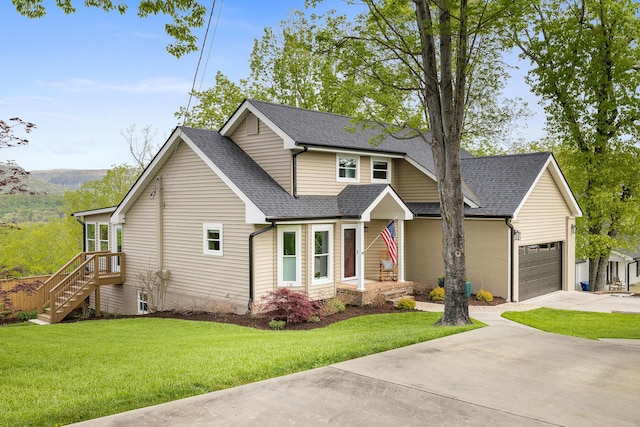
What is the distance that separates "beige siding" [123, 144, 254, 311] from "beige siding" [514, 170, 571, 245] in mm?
10186

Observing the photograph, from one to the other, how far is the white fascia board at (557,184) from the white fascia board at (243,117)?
8.30 m

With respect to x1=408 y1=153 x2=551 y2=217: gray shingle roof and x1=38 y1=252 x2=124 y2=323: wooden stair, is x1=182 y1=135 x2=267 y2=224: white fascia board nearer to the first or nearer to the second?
x1=38 y1=252 x2=124 y2=323: wooden stair

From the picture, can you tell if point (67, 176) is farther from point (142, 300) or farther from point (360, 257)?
point (360, 257)

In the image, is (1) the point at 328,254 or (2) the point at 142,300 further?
(2) the point at 142,300

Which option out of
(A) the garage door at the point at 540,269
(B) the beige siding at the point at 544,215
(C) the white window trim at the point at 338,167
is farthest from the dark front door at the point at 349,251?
(A) the garage door at the point at 540,269

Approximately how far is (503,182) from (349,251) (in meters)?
6.75

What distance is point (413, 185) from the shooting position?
70.7 ft

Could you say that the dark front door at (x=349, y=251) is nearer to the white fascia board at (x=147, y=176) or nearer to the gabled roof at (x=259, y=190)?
the gabled roof at (x=259, y=190)

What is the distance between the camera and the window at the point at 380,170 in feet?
68.3

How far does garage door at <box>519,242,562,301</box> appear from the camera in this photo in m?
19.9

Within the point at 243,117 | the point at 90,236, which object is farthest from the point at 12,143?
the point at 90,236

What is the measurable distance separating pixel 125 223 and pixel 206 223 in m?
5.60

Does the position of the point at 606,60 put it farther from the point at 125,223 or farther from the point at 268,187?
the point at 125,223

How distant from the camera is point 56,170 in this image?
8562 cm
